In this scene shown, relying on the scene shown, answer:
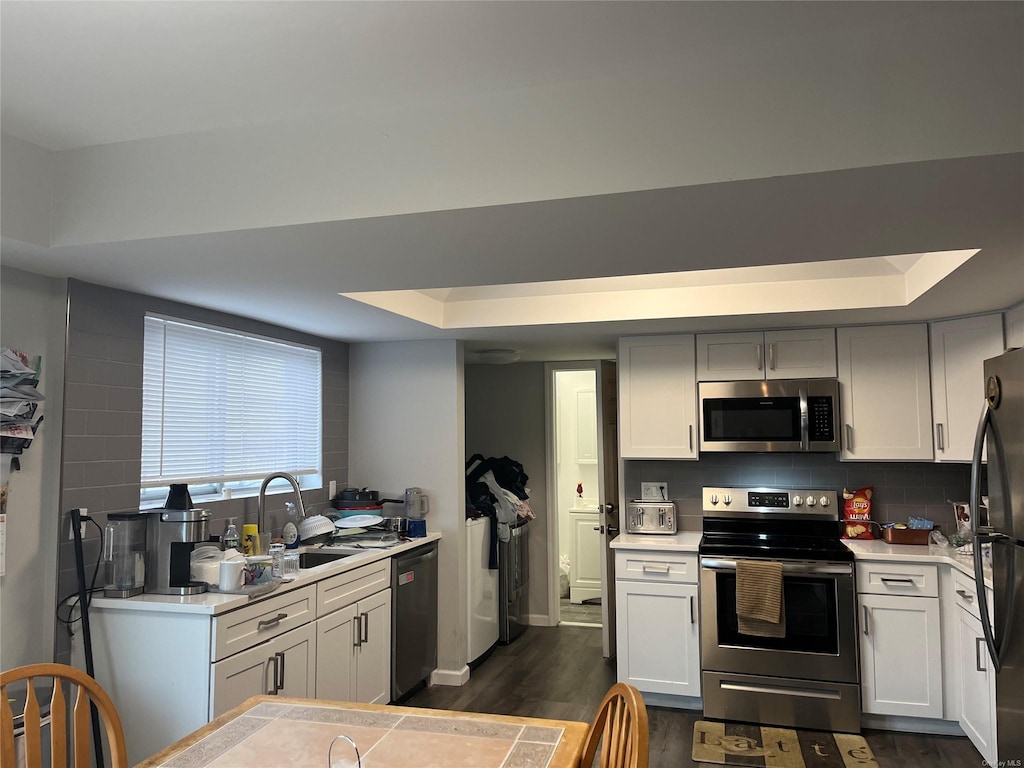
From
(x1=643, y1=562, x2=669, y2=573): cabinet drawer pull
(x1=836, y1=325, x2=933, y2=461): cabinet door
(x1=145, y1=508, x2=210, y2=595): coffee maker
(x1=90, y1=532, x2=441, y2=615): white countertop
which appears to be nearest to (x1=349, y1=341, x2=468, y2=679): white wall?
(x1=643, y1=562, x2=669, y2=573): cabinet drawer pull

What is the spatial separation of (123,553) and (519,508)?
287cm

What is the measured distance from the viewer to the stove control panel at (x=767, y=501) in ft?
14.0

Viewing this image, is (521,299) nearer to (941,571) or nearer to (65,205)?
(65,205)

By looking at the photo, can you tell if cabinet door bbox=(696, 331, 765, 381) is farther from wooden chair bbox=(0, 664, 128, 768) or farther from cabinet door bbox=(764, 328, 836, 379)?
wooden chair bbox=(0, 664, 128, 768)

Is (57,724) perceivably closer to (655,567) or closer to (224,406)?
(224,406)

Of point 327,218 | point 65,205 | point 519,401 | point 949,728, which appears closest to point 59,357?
point 65,205

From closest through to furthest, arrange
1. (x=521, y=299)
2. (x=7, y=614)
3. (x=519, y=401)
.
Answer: (x=7, y=614) → (x=521, y=299) → (x=519, y=401)

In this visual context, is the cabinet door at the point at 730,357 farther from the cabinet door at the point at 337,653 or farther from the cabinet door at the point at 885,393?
the cabinet door at the point at 337,653

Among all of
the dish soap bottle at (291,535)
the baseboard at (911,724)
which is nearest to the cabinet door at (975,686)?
the baseboard at (911,724)

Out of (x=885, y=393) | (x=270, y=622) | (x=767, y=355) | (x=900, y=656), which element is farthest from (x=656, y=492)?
(x=270, y=622)

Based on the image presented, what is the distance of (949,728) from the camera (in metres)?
3.61

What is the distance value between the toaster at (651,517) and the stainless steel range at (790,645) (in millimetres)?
420

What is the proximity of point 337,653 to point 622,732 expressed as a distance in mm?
2245

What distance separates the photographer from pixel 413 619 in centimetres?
412
